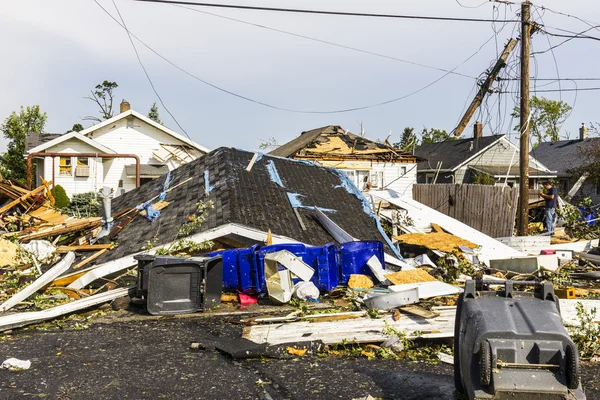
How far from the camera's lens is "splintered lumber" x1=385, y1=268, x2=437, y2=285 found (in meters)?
9.96

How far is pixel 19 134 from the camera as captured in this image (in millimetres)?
41594

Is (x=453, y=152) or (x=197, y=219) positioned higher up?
(x=453, y=152)

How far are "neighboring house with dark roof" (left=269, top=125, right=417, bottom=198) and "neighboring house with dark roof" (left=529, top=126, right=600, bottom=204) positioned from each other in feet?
33.6

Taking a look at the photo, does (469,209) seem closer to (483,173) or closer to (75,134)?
(483,173)

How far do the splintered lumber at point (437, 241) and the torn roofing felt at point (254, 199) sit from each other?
35.5 inches

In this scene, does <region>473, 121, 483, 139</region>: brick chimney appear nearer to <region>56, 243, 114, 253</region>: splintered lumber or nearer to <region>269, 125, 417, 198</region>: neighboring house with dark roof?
<region>269, 125, 417, 198</region>: neighboring house with dark roof

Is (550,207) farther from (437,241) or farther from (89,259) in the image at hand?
(89,259)

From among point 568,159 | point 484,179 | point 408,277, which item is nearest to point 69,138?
point 484,179

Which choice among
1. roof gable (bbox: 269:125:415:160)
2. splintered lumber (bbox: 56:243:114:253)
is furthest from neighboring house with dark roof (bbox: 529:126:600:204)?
splintered lumber (bbox: 56:243:114:253)

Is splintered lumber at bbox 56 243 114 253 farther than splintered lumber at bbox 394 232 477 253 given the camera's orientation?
No

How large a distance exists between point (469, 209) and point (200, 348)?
14.6 meters

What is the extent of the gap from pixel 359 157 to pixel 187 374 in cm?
2374

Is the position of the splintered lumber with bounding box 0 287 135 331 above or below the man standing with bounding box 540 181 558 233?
below

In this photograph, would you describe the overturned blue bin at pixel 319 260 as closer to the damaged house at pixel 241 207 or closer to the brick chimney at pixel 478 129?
the damaged house at pixel 241 207
